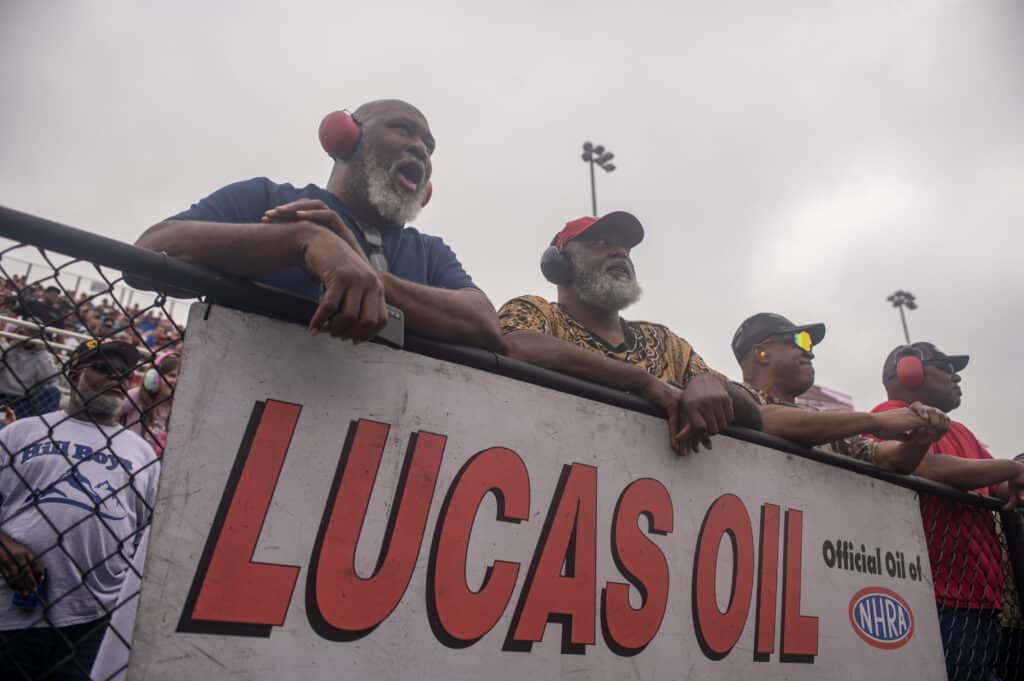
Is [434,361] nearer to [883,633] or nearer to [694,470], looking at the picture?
[694,470]

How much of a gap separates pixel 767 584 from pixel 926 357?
2.33 metres

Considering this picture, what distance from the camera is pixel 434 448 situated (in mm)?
1384

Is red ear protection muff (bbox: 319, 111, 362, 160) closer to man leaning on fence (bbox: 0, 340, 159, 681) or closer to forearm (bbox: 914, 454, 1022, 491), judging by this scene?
man leaning on fence (bbox: 0, 340, 159, 681)

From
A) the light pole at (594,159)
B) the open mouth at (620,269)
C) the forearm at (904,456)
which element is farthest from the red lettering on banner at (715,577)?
the light pole at (594,159)

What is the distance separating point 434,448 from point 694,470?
85 centimetres

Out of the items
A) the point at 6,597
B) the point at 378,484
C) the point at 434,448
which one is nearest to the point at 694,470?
the point at 434,448

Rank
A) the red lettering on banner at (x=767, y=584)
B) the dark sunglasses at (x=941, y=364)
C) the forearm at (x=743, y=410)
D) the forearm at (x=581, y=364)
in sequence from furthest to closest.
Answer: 1. the dark sunglasses at (x=941, y=364)
2. the forearm at (x=743, y=410)
3. the forearm at (x=581, y=364)
4. the red lettering on banner at (x=767, y=584)

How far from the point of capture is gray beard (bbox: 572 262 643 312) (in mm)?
2938

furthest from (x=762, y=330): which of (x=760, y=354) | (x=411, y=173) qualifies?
(x=411, y=173)

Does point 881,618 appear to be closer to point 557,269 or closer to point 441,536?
point 441,536

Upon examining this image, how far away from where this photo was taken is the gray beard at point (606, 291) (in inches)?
116

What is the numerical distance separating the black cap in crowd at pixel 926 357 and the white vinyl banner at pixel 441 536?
206 centimetres

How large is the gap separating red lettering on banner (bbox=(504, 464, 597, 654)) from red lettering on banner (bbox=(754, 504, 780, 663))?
2.11ft

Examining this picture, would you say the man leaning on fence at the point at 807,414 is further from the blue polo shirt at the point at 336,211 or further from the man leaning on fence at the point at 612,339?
the blue polo shirt at the point at 336,211
